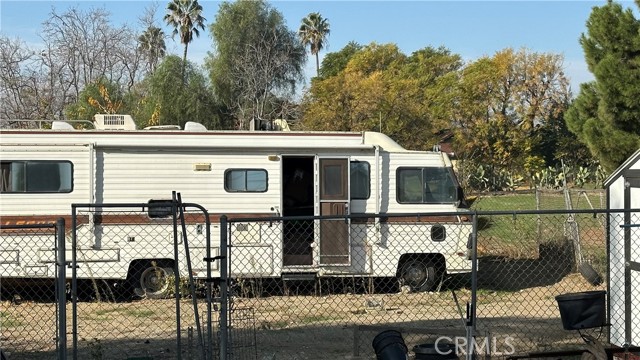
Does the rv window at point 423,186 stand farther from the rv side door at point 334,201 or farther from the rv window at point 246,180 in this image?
the rv window at point 246,180

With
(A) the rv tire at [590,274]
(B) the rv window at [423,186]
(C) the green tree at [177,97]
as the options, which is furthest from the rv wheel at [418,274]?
(C) the green tree at [177,97]

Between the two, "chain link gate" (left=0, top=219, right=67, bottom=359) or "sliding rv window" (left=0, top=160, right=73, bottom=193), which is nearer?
"chain link gate" (left=0, top=219, right=67, bottom=359)

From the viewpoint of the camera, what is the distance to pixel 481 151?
139 feet

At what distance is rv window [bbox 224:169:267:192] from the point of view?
12.9m

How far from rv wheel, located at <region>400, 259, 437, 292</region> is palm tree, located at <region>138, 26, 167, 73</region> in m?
28.4

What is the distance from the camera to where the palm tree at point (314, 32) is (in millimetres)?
61750

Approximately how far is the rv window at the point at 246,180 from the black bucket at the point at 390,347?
6.73 m

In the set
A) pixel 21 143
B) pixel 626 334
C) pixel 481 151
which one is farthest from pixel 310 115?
pixel 626 334

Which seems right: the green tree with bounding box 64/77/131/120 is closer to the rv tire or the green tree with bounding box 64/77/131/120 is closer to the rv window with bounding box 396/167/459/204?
the rv window with bounding box 396/167/459/204

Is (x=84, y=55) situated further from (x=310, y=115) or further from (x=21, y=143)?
(x=21, y=143)

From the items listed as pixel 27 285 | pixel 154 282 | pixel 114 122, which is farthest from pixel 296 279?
pixel 27 285

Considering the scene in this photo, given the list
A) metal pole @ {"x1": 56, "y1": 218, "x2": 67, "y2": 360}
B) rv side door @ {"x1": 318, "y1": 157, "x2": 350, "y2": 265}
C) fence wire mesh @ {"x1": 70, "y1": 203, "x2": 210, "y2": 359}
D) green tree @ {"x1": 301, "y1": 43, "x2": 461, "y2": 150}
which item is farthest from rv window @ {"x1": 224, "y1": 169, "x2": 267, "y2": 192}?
green tree @ {"x1": 301, "y1": 43, "x2": 461, "y2": 150}

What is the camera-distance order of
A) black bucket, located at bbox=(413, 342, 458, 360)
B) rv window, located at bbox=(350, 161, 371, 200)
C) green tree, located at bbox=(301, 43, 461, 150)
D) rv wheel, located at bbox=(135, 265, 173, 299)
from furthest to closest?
1. green tree, located at bbox=(301, 43, 461, 150)
2. rv window, located at bbox=(350, 161, 371, 200)
3. rv wheel, located at bbox=(135, 265, 173, 299)
4. black bucket, located at bbox=(413, 342, 458, 360)

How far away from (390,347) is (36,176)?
8.11m
